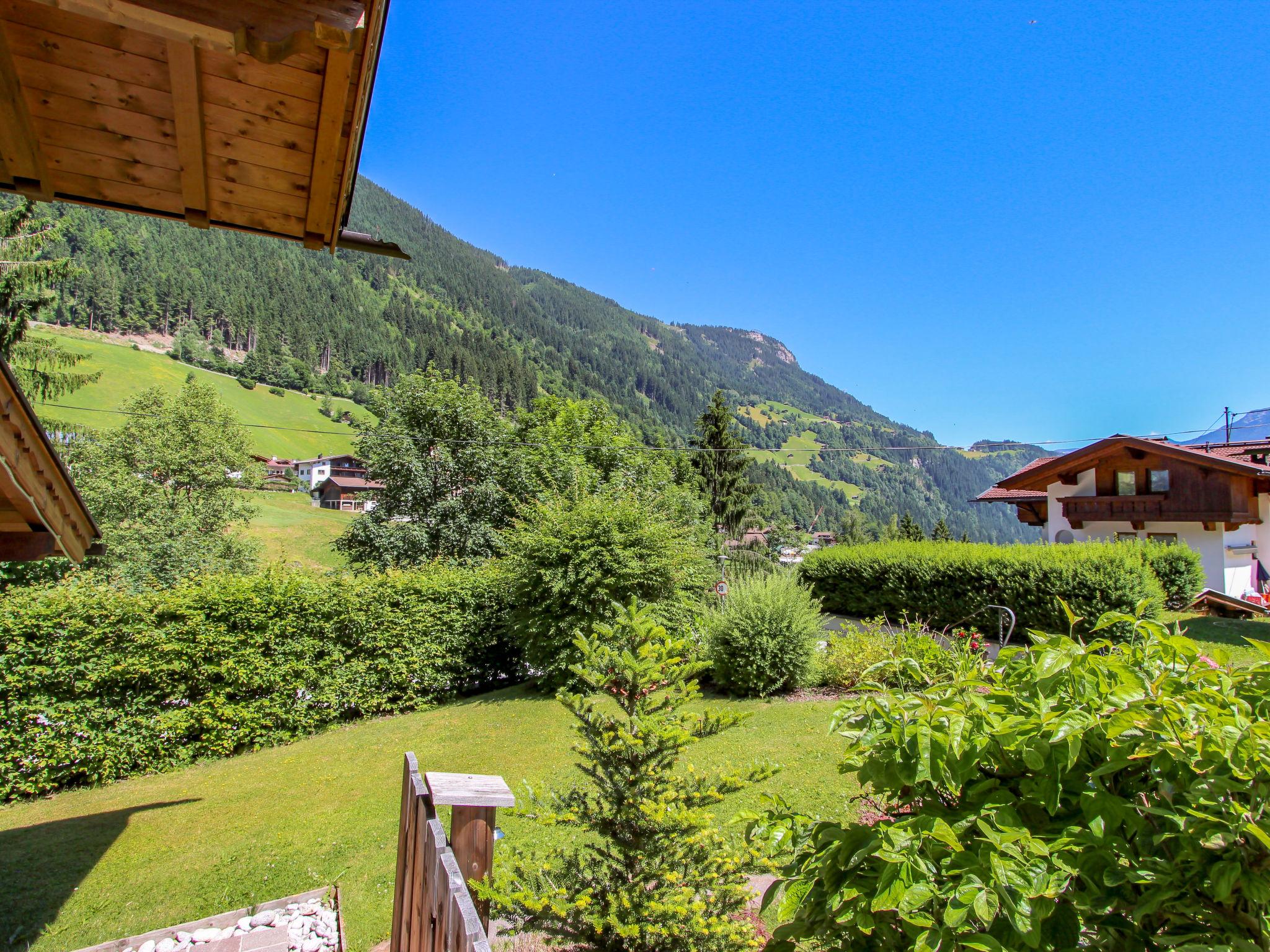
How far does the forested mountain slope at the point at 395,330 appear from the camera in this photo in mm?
93438

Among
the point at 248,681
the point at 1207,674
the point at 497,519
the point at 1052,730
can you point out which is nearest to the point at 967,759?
the point at 1052,730

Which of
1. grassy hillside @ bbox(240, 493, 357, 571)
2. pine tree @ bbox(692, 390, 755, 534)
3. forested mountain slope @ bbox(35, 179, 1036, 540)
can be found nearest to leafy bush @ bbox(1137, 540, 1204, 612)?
pine tree @ bbox(692, 390, 755, 534)

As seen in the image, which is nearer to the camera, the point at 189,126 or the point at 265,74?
the point at 265,74

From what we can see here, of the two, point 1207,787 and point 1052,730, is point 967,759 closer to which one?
point 1052,730

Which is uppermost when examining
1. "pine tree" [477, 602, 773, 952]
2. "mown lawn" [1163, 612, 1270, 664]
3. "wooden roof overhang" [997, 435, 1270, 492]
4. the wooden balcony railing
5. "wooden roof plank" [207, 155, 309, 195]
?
"wooden roof overhang" [997, 435, 1270, 492]

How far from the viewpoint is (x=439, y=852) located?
2260mm

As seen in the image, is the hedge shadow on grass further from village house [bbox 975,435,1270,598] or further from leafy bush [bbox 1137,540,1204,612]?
leafy bush [bbox 1137,540,1204,612]

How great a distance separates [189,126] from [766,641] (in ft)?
33.0

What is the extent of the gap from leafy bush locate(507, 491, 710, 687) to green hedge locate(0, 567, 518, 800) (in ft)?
5.13

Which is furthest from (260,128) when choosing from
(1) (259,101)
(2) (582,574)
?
(2) (582,574)

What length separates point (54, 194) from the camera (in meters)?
2.28

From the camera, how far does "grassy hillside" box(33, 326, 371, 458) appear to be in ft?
192

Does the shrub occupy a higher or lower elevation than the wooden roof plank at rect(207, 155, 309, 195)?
lower

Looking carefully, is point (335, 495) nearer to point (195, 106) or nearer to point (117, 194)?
point (117, 194)
